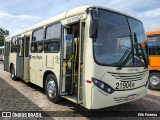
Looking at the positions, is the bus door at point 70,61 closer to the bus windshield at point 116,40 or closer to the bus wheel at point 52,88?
the bus wheel at point 52,88

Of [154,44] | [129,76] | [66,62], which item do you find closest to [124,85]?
[129,76]

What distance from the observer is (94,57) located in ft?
14.5

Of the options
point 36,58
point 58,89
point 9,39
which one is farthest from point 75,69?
point 9,39

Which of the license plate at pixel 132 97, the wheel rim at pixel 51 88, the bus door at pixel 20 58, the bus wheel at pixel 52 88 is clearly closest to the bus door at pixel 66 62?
the bus wheel at pixel 52 88

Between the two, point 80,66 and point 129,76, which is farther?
point 129,76

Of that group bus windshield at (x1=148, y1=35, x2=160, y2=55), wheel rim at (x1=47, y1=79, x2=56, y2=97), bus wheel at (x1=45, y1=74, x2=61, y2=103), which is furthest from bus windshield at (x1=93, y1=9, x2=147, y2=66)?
bus windshield at (x1=148, y1=35, x2=160, y2=55)

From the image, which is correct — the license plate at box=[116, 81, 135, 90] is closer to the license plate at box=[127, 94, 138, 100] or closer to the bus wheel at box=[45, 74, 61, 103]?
the license plate at box=[127, 94, 138, 100]

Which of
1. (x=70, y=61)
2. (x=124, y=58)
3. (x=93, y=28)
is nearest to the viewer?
(x=93, y=28)

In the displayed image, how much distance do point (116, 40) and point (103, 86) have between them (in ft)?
3.95

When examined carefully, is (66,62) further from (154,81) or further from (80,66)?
(154,81)

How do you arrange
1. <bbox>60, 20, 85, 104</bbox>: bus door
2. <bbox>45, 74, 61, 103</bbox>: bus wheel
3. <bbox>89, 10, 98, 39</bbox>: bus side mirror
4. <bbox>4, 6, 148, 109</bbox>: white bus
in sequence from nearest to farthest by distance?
<bbox>89, 10, 98, 39</bbox>: bus side mirror < <bbox>4, 6, 148, 109</bbox>: white bus < <bbox>60, 20, 85, 104</bbox>: bus door < <bbox>45, 74, 61, 103</bbox>: bus wheel

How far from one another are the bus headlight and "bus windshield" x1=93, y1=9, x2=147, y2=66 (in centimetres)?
43

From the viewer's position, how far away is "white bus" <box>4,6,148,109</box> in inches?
175

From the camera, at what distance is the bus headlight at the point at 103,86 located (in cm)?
437
